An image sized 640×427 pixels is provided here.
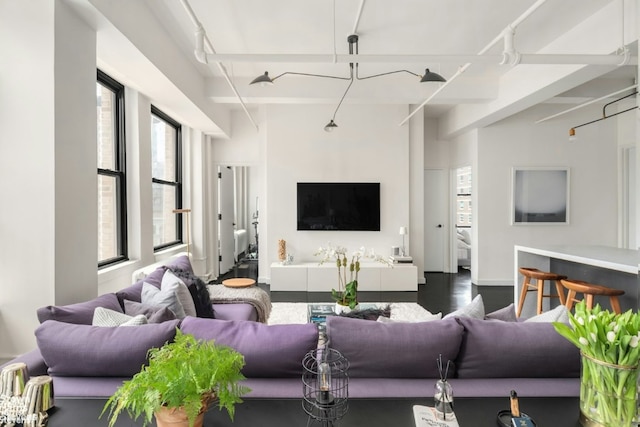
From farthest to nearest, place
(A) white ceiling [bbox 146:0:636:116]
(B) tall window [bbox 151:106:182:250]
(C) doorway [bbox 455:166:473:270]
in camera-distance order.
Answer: (C) doorway [bbox 455:166:473:270] < (B) tall window [bbox 151:106:182:250] < (A) white ceiling [bbox 146:0:636:116]

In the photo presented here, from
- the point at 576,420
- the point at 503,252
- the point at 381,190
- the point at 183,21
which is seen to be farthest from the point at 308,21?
the point at 503,252

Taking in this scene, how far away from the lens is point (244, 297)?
3.29 metres

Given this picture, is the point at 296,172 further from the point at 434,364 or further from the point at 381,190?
the point at 434,364

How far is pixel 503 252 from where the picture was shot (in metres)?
5.73

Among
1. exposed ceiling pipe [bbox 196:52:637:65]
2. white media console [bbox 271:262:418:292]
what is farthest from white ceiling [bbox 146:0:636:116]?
white media console [bbox 271:262:418:292]

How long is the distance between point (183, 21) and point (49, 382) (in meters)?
3.40

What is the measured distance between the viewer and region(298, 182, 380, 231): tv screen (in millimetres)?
5762

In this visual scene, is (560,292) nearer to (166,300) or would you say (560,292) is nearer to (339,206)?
(339,206)

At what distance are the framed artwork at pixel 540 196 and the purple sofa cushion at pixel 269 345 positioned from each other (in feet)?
18.3

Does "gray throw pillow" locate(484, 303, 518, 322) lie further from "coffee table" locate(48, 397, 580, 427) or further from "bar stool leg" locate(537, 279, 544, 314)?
"bar stool leg" locate(537, 279, 544, 314)

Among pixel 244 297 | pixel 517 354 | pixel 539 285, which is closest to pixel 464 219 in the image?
pixel 539 285

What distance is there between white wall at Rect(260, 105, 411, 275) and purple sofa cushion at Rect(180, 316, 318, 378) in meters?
4.37

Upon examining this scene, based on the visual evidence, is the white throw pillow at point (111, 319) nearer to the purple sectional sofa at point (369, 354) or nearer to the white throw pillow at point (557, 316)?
the purple sectional sofa at point (369, 354)

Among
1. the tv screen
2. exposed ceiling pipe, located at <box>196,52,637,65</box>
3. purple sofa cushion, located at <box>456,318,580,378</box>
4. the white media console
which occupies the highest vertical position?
exposed ceiling pipe, located at <box>196,52,637,65</box>
